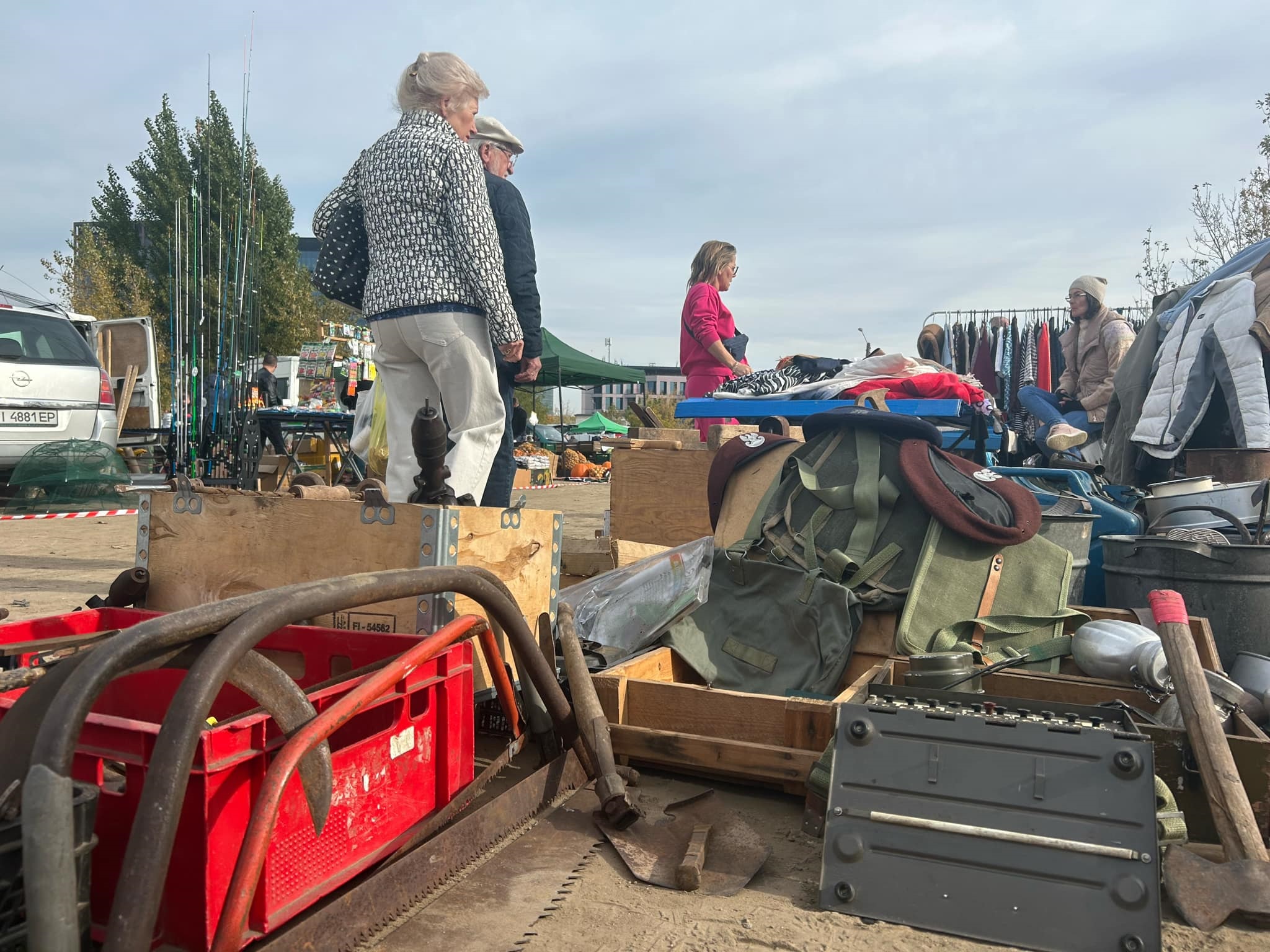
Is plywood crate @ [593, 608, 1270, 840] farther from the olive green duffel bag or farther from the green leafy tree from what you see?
the green leafy tree

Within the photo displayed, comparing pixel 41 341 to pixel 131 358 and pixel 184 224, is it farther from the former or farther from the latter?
pixel 184 224

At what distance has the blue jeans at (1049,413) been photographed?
7.53 m

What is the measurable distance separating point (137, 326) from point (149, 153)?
1946cm

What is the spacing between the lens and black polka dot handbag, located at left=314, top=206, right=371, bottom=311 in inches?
154

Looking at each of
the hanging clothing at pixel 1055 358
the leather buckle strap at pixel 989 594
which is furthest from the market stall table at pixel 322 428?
the hanging clothing at pixel 1055 358

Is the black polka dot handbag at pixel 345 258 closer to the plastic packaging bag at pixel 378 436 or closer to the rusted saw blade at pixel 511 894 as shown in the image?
the plastic packaging bag at pixel 378 436

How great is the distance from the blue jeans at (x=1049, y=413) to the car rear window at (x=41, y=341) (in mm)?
9263

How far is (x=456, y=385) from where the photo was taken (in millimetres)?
3648

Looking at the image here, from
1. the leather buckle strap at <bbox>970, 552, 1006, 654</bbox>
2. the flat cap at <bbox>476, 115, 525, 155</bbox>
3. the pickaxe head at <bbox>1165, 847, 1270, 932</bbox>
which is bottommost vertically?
the pickaxe head at <bbox>1165, 847, 1270, 932</bbox>

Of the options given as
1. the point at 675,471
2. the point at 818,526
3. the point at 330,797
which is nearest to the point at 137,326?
the point at 675,471

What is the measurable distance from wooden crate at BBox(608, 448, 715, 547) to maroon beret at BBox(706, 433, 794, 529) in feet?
3.26

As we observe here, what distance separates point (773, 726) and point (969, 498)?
1.18 m

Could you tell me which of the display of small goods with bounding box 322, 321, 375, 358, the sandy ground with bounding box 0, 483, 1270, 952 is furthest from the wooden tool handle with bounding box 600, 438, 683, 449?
the display of small goods with bounding box 322, 321, 375, 358

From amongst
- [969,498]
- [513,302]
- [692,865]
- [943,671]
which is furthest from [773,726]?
[513,302]
